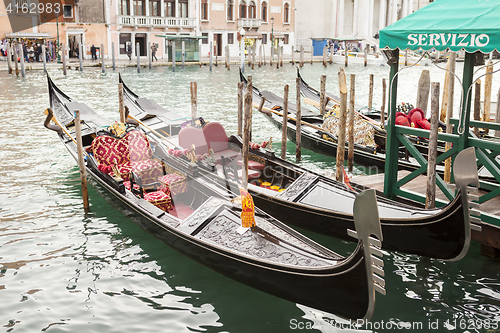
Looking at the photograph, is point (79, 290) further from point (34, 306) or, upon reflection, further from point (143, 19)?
point (143, 19)

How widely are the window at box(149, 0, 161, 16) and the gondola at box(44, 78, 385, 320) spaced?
2061 centimetres

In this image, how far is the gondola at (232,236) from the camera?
261 centimetres

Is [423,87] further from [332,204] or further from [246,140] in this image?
[332,204]

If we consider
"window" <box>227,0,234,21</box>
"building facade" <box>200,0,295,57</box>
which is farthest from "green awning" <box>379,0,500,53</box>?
"window" <box>227,0,234,21</box>

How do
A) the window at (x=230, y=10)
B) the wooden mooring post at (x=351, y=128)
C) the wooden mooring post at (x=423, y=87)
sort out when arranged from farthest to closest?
the window at (x=230, y=10) < the wooden mooring post at (x=423, y=87) < the wooden mooring post at (x=351, y=128)

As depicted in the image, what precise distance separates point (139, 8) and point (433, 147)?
74.8ft

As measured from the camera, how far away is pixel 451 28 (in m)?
3.52

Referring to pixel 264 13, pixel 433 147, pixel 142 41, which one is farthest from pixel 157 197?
pixel 264 13

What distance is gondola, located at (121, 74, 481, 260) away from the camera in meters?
3.24

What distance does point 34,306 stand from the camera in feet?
10.8

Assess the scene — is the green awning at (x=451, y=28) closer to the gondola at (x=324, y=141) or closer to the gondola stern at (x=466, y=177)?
the gondola stern at (x=466, y=177)

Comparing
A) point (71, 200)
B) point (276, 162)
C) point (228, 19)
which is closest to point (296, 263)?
point (276, 162)

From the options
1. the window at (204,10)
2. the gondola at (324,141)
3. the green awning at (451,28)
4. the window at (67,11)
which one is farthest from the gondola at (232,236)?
the window at (204,10)

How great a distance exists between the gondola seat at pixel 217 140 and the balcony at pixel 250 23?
22.7 metres
